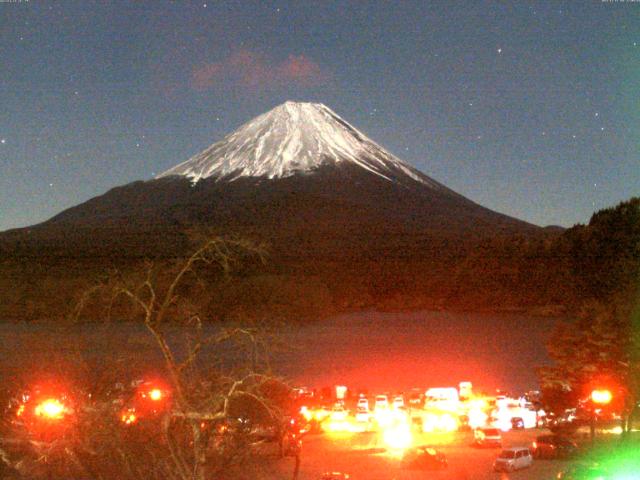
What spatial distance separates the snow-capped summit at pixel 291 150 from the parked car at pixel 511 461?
201 ft

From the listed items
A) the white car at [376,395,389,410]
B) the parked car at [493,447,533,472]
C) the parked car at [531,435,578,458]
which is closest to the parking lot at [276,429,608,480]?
the parked car at [493,447,533,472]

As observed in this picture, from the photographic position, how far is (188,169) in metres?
85.1

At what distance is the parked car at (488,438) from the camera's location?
20.0 m

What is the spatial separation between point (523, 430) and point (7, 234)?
45999mm

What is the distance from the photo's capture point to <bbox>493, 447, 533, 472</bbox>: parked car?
52.8 feet

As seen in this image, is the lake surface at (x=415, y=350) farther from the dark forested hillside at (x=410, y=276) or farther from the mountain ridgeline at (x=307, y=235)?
the mountain ridgeline at (x=307, y=235)

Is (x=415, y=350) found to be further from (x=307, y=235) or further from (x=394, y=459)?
(x=307, y=235)

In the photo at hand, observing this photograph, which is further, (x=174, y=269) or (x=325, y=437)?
(x=325, y=437)

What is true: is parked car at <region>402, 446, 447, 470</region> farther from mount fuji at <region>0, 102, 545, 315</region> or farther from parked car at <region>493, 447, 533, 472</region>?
mount fuji at <region>0, 102, 545, 315</region>

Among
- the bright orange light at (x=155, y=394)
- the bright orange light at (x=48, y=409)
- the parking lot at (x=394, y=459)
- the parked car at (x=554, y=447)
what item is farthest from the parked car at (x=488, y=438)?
the bright orange light at (x=48, y=409)

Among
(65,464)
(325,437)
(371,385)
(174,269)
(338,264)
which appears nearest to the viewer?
(174,269)

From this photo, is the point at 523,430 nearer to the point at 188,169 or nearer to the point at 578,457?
the point at 578,457

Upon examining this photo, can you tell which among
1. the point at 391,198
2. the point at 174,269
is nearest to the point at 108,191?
the point at 391,198

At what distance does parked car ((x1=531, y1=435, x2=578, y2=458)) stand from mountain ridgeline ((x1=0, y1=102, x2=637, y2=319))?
8.35 metres
